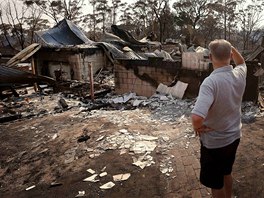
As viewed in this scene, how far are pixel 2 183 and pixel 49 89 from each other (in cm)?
781

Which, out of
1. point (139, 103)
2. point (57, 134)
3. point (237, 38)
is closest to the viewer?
point (57, 134)

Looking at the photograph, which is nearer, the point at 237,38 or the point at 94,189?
the point at 94,189

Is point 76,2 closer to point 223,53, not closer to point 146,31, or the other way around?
point 146,31

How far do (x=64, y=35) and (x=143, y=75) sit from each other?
8689 millimetres

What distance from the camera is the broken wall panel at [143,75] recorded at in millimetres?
7520

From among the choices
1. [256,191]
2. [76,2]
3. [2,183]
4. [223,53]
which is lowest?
[2,183]

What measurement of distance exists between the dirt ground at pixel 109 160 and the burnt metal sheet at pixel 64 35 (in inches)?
354

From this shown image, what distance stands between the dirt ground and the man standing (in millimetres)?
951

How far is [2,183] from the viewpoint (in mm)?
3852

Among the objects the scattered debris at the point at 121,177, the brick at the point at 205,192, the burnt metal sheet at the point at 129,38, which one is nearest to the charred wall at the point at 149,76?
the scattered debris at the point at 121,177

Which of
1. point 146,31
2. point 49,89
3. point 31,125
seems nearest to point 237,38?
point 146,31

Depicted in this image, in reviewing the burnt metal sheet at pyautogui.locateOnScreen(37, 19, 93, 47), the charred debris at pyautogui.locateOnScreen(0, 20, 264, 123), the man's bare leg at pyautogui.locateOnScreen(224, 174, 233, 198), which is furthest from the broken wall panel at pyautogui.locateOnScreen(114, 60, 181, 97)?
the burnt metal sheet at pyautogui.locateOnScreen(37, 19, 93, 47)

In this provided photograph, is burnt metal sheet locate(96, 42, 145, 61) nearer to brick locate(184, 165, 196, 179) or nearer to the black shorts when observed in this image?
brick locate(184, 165, 196, 179)

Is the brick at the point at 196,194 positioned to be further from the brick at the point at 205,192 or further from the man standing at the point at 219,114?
the man standing at the point at 219,114
